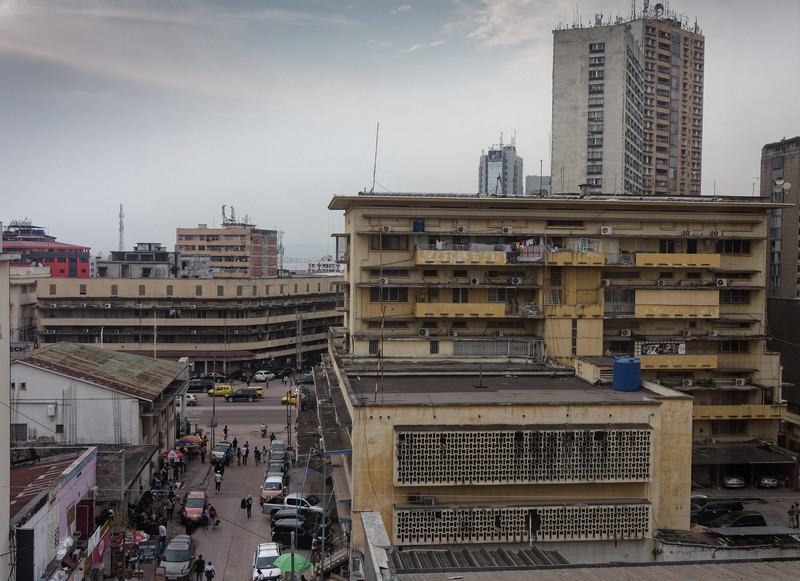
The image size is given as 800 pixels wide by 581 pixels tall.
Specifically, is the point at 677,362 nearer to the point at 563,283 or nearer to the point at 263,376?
the point at 563,283

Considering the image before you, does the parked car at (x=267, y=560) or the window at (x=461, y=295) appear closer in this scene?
the parked car at (x=267, y=560)

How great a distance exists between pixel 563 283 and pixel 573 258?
5.15ft

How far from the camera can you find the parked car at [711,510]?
29453mm

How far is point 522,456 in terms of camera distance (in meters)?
23.7

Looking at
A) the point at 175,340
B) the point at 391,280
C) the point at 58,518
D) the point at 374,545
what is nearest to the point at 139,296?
the point at 175,340

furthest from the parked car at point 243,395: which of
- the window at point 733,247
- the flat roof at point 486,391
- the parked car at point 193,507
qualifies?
the window at point 733,247

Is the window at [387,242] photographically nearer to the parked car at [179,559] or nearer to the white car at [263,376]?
the parked car at [179,559]

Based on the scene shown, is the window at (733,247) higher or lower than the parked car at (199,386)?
higher

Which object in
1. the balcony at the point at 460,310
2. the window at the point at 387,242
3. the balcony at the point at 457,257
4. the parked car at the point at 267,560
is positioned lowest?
the parked car at the point at 267,560

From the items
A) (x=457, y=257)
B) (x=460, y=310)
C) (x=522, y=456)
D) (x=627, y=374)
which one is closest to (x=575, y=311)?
(x=460, y=310)

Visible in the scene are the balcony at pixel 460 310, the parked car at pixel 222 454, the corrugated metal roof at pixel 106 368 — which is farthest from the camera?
the parked car at pixel 222 454

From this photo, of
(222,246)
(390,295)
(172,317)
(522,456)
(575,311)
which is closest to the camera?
(522,456)

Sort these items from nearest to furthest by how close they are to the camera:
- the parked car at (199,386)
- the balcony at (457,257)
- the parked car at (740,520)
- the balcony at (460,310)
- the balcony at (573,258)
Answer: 1. the parked car at (740,520)
2. the balcony at (573,258)
3. the balcony at (457,257)
4. the balcony at (460,310)
5. the parked car at (199,386)

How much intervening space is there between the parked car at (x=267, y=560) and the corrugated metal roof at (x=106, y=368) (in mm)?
9095
